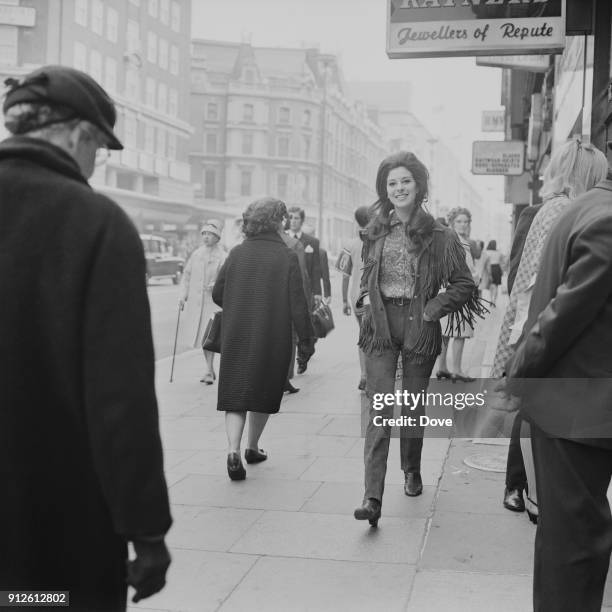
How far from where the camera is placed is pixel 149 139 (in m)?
63.4

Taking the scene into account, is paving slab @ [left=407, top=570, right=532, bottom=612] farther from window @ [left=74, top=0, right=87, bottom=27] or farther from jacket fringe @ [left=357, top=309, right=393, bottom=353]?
window @ [left=74, top=0, right=87, bottom=27]

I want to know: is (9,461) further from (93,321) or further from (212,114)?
(212,114)

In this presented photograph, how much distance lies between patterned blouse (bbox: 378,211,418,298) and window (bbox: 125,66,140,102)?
189 feet

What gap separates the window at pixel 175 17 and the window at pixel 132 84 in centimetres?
661

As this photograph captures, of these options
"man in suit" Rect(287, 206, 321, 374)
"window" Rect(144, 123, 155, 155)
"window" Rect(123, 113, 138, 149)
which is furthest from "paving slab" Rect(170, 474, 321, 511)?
"window" Rect(144, 123, 155, 155)

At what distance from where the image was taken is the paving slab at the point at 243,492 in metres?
5.15

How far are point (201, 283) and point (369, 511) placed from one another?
242 inches

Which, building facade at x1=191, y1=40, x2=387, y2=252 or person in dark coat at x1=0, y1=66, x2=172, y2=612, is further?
building facade at x1=191, y1=40, x2=387, y2=252

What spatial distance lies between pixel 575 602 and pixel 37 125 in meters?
2.01

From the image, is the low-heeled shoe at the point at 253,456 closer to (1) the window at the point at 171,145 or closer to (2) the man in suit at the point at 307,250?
(2) the man in suit at the point at 307,250

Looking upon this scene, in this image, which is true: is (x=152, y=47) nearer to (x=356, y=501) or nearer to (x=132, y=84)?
(x=132, y=84)

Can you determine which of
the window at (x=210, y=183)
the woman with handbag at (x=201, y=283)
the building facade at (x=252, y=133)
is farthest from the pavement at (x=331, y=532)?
the window at (x=210, y=183)

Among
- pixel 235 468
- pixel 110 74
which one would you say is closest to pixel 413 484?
pixel 235 468

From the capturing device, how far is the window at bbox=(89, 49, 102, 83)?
54.3 m
